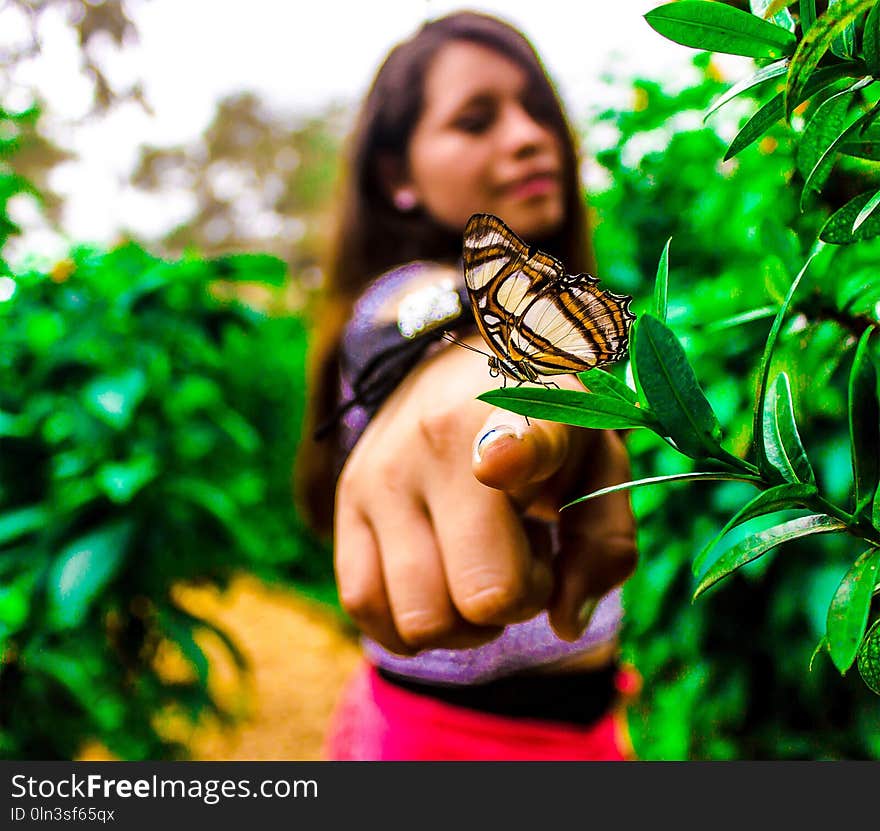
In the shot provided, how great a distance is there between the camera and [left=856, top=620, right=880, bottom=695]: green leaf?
0.92ft

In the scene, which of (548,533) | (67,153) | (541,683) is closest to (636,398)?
(548,533)

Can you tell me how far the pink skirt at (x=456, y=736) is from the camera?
2.74ft

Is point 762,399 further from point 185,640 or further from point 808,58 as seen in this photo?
point 185,640

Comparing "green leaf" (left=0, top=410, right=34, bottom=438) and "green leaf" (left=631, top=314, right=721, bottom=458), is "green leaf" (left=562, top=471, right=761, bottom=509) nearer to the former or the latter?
"green leaf" (left=631, top=314, right=721, bottom=458)

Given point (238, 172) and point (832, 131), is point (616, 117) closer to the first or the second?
point (832, 131)

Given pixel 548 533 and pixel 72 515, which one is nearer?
pixel 548 533

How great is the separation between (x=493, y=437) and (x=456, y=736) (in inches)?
25.1

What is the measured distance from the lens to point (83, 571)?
115 cm

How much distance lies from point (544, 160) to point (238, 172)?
577 centimetres

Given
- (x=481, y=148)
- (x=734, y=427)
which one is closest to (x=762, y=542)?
(x=481, y=148)

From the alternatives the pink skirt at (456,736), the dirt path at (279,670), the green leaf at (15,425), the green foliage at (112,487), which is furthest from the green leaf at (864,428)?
the dirt path at (279,670)

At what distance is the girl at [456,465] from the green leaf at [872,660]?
0.41 feet

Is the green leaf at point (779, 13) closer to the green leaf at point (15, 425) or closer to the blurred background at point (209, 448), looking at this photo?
the blurred background at point (209, 448)

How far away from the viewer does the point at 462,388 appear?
40 centimetres
